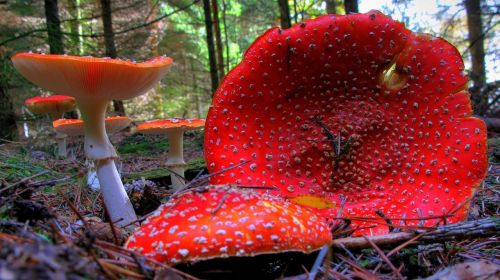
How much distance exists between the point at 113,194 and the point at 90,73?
30.1 inches

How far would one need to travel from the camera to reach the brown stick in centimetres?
175

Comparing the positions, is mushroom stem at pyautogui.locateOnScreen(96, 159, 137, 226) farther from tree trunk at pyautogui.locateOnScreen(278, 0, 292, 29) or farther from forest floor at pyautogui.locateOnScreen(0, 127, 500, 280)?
tree trunk at pyautogui.locateOnScreen(278, 0, 292, 29)

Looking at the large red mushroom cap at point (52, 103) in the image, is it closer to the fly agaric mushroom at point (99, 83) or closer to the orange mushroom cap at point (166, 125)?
the orange mushroom cap at point (166, 125)

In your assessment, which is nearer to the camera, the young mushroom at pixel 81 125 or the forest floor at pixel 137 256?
the forest floor at pixel 137 256

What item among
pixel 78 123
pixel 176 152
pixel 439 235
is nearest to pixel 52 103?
pixel 78 123

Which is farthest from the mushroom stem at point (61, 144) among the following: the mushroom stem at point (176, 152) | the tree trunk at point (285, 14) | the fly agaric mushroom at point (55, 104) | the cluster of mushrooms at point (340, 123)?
the tree trunk at point (285, 14)

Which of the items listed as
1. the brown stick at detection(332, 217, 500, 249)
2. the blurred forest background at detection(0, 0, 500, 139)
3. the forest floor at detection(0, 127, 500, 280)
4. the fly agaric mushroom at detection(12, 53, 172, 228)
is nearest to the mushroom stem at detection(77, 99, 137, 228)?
the fly agaric mushroom at detection(12, 53, 172, 228)

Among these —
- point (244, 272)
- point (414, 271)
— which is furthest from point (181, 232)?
point (414, 271)

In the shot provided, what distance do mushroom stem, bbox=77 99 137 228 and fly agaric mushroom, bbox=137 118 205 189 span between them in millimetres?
705

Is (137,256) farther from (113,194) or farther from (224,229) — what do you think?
(113,194)

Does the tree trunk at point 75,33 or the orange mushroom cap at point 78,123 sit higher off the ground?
the tree trunk at point 75,33

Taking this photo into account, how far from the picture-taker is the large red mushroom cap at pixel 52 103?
6.25 meters

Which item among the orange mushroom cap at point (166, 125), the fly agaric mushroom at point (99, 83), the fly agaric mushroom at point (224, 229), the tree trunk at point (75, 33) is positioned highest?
the tree trunk at point (75, 33)

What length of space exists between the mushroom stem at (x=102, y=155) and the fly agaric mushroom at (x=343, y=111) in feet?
1.91
